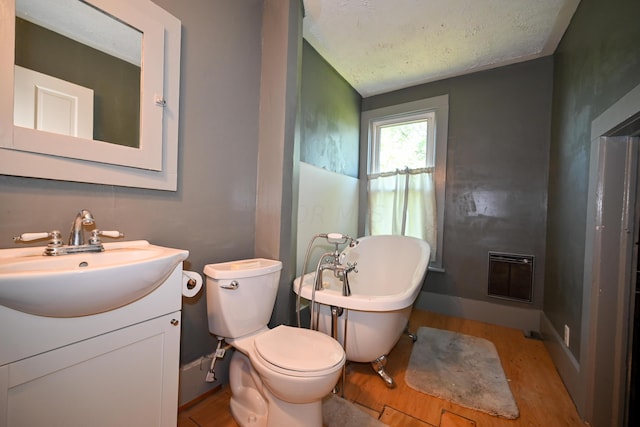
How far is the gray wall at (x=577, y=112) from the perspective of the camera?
1137mm

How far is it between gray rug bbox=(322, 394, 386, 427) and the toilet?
20cm

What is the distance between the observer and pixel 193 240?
4.28 ft

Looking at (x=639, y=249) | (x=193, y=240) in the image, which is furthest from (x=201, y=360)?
(x=639, y=249)

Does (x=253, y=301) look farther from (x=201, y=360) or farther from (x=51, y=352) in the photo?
(x=51, y=352)

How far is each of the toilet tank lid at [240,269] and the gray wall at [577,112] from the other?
5.67 feet

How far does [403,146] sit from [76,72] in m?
2.70

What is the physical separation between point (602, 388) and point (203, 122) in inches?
94.8

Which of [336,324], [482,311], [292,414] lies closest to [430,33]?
[336,324]

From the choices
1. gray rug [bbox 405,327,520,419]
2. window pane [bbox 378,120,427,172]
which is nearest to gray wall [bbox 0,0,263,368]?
gray rug [bbox 405,327,520,419]

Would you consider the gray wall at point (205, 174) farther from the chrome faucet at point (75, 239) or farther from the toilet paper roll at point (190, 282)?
the toilet paper roll at point (190, 282)

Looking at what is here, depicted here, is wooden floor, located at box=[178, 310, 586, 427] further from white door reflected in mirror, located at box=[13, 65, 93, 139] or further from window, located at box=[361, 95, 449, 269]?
white door reflected in mirror, located at box=[13, 65, 93, 139]

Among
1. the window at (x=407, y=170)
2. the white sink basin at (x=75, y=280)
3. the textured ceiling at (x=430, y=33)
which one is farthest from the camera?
the window at (x=407, y=170)

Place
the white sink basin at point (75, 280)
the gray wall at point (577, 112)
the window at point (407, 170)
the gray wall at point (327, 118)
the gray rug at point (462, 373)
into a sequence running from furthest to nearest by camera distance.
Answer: the window at point (407, 170) → the gray wall at point (327, 118) → the gray rug at point (462, 373) → the gray wall at point (577, 112) → the white sink basin at point (75, 280)

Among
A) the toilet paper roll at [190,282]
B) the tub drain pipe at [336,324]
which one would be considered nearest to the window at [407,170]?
the tub drain pipe at [336,324]
